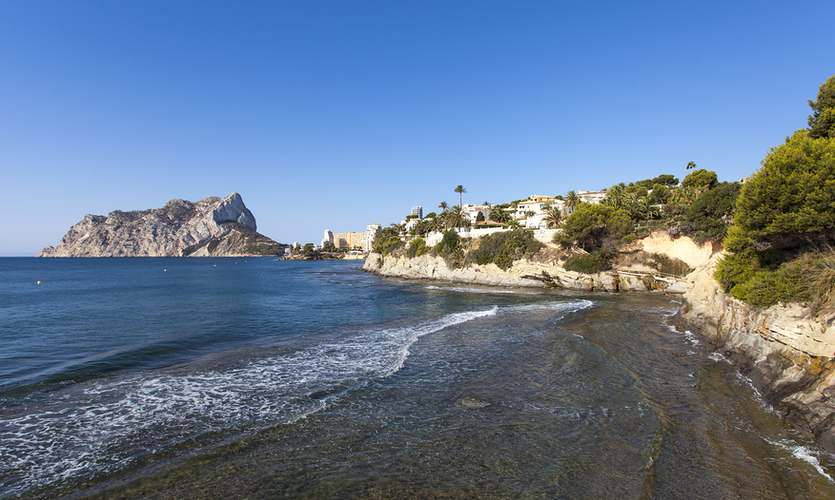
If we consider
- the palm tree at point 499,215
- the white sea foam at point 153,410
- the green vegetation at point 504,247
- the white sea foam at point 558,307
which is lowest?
the white sea foam at point 153,410

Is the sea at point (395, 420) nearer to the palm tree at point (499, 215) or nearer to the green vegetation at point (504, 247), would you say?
the green vegetation at point (504, 247)

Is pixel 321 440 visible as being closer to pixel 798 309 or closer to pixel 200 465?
pixel 200 465

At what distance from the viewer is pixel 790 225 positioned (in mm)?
12141

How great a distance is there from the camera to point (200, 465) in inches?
289

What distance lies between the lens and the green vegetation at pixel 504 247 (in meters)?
48.5

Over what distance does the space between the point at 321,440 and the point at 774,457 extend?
9832 millimetres

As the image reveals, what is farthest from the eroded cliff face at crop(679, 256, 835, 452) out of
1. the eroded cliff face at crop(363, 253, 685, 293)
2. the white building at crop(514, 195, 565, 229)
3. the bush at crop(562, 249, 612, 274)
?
the white building at crop(514, 195, 565, 229)

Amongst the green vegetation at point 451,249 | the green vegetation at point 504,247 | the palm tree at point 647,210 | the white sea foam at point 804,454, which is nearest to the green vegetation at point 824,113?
the white sea foam at point 804,454

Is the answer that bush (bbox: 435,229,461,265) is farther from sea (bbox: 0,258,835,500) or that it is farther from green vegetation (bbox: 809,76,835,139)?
green vegetation (bbox: 809,76,835,139)

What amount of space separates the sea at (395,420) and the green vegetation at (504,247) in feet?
96.2

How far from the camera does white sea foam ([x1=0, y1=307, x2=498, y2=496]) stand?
765cm

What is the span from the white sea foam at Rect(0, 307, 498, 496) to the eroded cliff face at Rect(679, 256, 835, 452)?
11.7 metres

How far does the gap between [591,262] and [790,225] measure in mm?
31157

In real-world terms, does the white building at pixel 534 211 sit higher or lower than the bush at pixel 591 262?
higher
